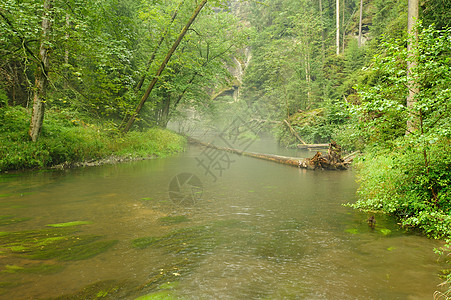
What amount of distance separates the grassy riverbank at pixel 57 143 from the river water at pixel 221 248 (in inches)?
73.0

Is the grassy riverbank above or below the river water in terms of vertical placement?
above

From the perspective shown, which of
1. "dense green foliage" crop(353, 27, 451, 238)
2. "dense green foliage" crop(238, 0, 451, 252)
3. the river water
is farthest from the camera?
"dense green foliage" crop(238, 0, 451, 252)

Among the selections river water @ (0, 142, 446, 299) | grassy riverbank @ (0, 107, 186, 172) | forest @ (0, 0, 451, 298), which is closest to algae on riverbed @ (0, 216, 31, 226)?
river water @ (0, 142, 446, 299)

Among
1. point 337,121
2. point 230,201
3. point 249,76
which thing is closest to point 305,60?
point 337,121

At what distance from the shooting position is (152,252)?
3.63 metres

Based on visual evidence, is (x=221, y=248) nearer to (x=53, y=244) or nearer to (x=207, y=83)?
(x=53, y=244)

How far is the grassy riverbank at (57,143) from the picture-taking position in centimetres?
904

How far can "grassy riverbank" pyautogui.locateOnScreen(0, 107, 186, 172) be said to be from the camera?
9039mm

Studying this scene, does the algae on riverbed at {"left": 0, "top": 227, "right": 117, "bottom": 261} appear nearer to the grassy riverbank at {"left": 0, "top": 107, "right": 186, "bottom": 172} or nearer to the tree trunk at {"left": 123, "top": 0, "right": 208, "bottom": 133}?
the grassy riverbank at {"left": 0, "top": 107, "right": 186, "bottom": 172}

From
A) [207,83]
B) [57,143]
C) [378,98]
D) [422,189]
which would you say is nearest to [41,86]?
[57,143]

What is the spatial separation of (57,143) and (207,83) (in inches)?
563

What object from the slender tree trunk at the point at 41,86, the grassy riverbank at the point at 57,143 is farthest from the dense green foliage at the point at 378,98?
the grassy riverbank at the point at 57,143

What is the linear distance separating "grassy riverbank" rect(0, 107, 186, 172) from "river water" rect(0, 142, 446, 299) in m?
1.85

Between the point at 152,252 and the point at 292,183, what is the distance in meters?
6.55
